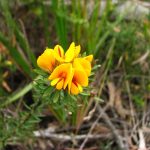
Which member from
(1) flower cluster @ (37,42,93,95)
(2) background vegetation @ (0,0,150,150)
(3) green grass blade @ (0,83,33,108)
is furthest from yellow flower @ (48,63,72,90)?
(3) green grass blade @ (0,83,33,108)

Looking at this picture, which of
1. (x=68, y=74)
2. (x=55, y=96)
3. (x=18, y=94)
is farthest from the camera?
(x=18, y=94)

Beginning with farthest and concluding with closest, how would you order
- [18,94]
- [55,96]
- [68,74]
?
[18,94]
[55,96]
[68,74]

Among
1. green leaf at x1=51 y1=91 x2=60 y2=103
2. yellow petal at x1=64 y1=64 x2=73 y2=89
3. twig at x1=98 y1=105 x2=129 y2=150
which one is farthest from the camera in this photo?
twig at x1=98 y1=105 x2=129 y2=150

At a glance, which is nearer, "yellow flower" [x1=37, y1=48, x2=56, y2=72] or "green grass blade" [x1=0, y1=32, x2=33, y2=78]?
"yellow flower" [x1=37, y1=48, x2=56, y2=72]

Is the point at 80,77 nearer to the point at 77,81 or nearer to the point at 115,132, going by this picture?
the point at 77,81

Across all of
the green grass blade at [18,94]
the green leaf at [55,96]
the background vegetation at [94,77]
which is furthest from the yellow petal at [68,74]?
the green grass blade at [18,94]

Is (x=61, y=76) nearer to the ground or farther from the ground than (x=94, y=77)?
farther from the ground

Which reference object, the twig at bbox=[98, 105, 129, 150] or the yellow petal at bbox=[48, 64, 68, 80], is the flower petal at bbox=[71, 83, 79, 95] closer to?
the yellow petal at bbox=[48, 64, 68, 80]

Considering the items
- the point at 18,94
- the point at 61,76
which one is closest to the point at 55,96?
the point at 61,76
